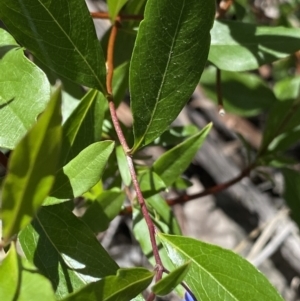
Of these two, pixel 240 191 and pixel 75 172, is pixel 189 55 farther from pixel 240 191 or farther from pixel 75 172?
pixel 240 191

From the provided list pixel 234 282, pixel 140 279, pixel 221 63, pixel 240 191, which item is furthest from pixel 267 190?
pixel 140 279

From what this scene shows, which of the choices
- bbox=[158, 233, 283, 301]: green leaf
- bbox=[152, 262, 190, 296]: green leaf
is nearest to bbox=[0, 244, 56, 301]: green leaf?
bbox=[152, 262, 190, 296]: green leaf

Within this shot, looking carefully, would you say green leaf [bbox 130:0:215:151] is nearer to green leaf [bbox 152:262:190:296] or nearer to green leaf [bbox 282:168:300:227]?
green leaf [bbox 152:262:190:296]

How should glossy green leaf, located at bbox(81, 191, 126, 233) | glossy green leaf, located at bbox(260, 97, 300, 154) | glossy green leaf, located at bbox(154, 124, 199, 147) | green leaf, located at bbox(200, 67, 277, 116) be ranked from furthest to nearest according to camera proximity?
green leaf, located at bbox(200, 67, 277, 116)
glossy green leaf, located at bbox(260, 97, 300, 154)
glossy green leaf, located at bbox(154, 124, 199, 147)
glossy green leaf, located at bbox(81, 191, 126, 233)

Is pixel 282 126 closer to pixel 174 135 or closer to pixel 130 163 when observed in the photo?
pixel 174 135

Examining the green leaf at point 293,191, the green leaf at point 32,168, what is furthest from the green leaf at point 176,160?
the green leaf at point 32,168

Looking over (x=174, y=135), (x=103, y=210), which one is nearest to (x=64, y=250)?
(x=103, y=210)

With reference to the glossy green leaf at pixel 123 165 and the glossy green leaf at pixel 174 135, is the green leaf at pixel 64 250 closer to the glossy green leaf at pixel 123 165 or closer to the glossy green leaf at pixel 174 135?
the glossy green leaf at pixel 123 165
